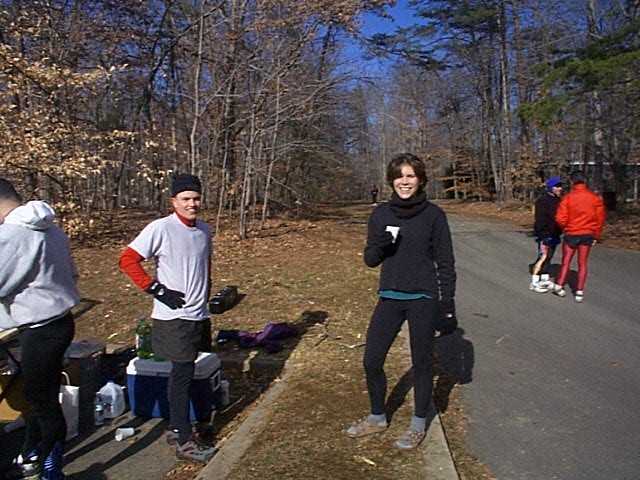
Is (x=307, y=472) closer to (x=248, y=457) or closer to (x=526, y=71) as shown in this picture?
(x=248, y=457)

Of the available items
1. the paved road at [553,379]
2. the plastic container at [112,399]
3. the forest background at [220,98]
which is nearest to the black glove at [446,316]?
the paved road at [553,379]

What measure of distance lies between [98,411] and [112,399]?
137 mm

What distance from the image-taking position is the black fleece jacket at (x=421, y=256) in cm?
391

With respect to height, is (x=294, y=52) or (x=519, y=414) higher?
(x=294, y=52)

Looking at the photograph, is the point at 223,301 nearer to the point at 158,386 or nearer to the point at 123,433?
the point at 158,386

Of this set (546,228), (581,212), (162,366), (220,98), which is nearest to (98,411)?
(162,366)

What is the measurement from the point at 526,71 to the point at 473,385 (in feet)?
96.5

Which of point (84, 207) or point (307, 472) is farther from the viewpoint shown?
point (84, 207)

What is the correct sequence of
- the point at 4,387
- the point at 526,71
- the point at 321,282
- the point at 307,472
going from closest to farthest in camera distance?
1. the point at 307,472
2. the point at 4,387
3. the point at 321,282
4. the point at 526,71

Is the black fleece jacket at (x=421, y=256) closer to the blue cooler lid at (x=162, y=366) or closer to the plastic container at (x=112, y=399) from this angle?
the blue cooler lid at (x=162, y=366)

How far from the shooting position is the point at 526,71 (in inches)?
1228

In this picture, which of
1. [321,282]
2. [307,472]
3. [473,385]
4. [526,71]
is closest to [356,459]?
[307,472]

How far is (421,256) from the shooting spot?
393cm

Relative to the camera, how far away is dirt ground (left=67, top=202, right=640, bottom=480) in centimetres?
386
